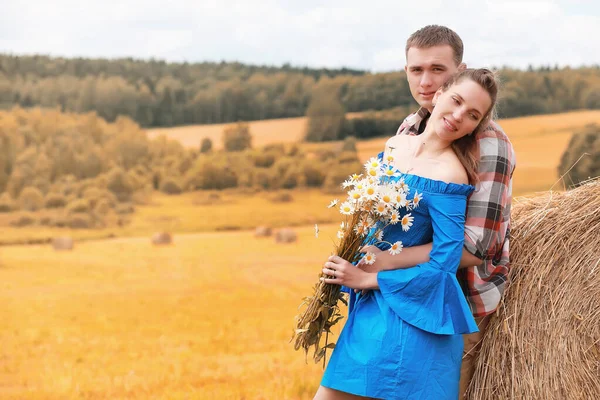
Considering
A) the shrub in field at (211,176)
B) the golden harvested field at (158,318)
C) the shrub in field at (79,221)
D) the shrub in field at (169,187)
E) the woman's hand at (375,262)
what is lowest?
the golden harvested field at (158,318)

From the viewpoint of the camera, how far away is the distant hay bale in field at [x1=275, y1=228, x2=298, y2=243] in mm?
6520

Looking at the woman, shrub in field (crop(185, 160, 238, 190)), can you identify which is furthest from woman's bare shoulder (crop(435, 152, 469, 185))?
shrub in field (crop(185, 160, 238, 190))

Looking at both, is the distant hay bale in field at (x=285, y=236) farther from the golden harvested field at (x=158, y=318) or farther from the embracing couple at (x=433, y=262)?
the embracing couple at (x=433, y=262)

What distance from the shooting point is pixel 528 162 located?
7070mm

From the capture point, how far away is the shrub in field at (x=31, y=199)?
20.5 ft

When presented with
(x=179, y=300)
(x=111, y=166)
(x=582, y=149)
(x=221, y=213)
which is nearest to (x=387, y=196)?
(x=179, y=300)

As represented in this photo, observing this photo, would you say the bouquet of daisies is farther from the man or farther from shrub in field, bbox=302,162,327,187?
shrub in field, bbox=302,162,327,187

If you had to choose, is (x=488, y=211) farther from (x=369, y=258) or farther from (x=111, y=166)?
(x=111, y=166)

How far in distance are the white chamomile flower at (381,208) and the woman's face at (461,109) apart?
0.92 ft

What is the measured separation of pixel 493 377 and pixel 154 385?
11.4 ft

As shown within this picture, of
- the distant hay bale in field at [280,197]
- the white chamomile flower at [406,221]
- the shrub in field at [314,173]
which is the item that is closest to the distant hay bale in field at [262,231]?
the distant hay bale in field at [280,197]

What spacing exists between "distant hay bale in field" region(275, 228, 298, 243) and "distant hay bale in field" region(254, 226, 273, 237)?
0.09 metres

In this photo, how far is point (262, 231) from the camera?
6.55m

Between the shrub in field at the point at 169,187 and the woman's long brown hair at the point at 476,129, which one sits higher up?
the woman's long brown hair at the point at 476,129
